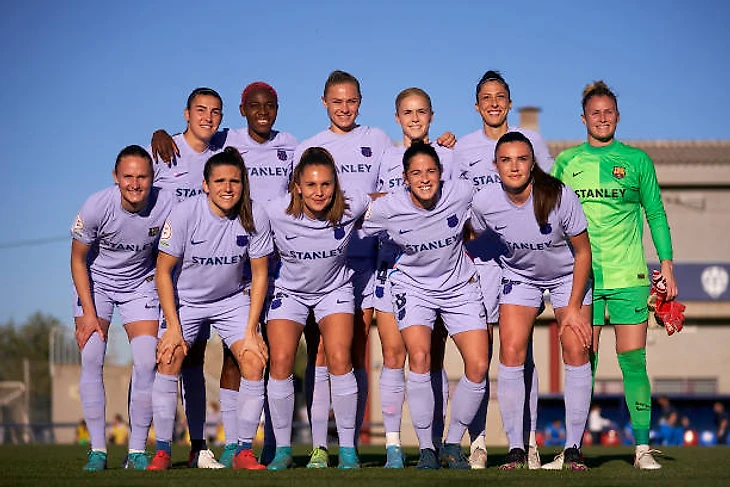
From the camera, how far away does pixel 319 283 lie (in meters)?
8.60

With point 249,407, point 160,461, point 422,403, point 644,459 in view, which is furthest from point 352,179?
point 644,459

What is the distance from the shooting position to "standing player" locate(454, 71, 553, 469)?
9.09 meters

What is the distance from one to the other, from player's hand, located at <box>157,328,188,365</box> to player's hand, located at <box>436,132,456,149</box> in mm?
Answer: 2505

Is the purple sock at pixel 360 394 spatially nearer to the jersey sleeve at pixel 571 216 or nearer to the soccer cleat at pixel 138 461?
the soccer cleat at pixel 138 461

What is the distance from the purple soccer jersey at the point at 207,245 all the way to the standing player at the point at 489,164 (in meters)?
1.69

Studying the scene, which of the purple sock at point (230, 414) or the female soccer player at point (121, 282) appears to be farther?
the purple sock at point (230, 414)

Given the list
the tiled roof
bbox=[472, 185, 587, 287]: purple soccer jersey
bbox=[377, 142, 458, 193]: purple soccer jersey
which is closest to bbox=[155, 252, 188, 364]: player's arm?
bbox=[377, 142, 458, 193]: purple soccer jersey

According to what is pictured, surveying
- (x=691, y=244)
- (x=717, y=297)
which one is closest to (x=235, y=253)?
(x=717, y=297)

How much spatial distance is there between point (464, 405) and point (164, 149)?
119 inches

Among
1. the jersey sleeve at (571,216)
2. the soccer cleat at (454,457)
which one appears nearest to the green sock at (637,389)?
the jersey sleeve at (571,216)

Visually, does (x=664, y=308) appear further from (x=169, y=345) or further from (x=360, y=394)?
(x=169, y=345)

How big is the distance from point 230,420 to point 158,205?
5.57ft

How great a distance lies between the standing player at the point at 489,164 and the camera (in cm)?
909

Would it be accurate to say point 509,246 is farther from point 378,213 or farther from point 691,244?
point 691,244
